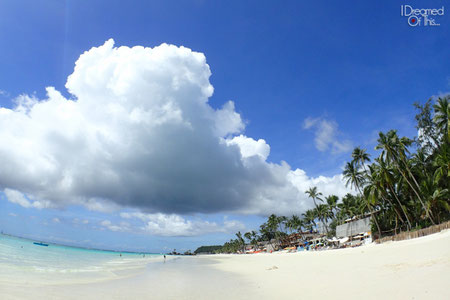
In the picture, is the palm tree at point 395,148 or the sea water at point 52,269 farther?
the palm tree at point 395,148

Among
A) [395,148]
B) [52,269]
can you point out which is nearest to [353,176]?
[395,148]

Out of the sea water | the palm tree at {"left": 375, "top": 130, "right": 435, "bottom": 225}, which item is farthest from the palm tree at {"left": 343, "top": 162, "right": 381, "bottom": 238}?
the sea water

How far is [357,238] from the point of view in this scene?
153ft

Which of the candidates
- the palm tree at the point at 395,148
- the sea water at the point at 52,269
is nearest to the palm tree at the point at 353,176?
the palm tree at the point at 395,148

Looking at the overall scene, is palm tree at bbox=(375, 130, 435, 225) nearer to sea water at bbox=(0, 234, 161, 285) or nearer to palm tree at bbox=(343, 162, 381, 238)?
palm tree at bbox=(343, 162, 381, 238)

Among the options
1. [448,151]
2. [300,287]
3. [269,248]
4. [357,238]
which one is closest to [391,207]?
[357,238]

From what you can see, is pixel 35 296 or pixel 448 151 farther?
pixel 448 151

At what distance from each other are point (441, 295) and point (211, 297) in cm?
711

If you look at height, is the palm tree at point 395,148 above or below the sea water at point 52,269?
above

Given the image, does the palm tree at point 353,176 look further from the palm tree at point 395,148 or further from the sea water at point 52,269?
the sea water at point 52,269

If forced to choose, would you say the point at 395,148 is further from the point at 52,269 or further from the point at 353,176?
the point at 52,269

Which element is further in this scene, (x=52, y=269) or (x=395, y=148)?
(x=395, y=148)

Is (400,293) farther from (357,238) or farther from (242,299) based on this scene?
(357,238)

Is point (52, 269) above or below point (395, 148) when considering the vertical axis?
below
